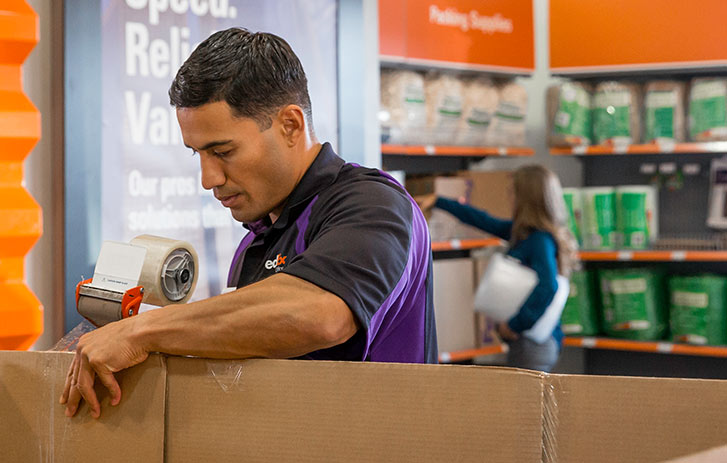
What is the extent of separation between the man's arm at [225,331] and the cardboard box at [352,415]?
3 cm

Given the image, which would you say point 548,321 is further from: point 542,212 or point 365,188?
point 365,188

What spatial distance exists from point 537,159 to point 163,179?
3.15 metres

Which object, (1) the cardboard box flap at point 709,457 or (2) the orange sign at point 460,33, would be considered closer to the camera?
(1) the cardboard box flap at point 709,457

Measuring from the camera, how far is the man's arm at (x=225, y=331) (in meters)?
1.12

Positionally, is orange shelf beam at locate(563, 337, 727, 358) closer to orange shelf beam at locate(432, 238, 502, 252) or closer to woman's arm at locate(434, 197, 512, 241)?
orange shelf beam at locate(432, 238, 502, 252)

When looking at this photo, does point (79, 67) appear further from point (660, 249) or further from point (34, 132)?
point (660, 249)

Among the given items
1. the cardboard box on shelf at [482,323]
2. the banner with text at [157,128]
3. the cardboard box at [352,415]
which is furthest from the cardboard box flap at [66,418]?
the cardboard box on shelf at [482,323]

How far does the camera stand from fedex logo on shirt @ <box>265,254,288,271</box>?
1.49 meters

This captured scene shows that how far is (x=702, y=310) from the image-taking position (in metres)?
4.77

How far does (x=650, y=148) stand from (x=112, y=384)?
14.1ft

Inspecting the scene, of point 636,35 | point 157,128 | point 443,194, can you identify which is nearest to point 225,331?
point 157,128

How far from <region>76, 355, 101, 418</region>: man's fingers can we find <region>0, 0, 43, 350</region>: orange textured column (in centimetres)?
166

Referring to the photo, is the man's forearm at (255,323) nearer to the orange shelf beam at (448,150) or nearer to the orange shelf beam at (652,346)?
the orange shelf beam at (448,150)

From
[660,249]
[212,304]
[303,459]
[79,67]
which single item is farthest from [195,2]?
[660,249]
